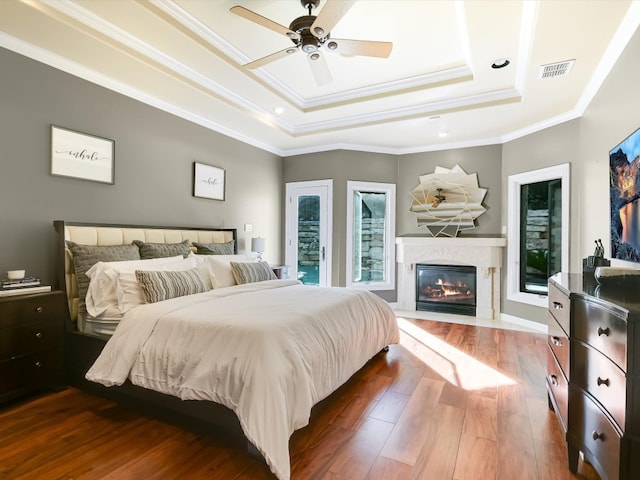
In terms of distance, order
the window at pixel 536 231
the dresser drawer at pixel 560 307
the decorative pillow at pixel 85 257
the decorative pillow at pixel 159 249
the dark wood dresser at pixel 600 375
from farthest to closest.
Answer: the window at pixel 536 231 < the decorative pillow at pixel 159 249 < the decorative pillow at pixel 85 257 < the dresser drawer at pixel 560 307 < the dark wood dresser at pixel 600 375

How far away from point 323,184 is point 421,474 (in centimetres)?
446

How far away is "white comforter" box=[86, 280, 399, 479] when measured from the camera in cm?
169

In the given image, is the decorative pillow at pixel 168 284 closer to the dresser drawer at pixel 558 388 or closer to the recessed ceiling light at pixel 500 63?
the dresser drawer at pixel 558 388

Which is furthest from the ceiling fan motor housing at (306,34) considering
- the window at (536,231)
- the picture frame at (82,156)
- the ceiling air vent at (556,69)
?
the window at (536,231)

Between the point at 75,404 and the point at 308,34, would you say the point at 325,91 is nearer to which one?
the point at 308,34

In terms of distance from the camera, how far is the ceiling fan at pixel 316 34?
2107 millimetres

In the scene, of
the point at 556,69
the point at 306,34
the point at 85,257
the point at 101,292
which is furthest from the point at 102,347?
the point at 556,69

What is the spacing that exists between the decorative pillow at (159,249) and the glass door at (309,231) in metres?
2.50

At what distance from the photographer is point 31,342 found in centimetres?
245

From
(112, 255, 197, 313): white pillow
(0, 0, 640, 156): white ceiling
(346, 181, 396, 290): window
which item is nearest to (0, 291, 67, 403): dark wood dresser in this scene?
(112, 255, 197, 313): white pillow

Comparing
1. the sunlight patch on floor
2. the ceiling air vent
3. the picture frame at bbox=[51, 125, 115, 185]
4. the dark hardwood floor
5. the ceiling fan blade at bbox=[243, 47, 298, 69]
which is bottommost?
the dark hardwood floor

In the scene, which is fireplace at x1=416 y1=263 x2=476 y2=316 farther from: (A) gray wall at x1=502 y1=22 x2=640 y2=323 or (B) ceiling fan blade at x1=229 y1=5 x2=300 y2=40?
(B) ceiling fan blade at x1=229 y1=5 x2=300 y2=40

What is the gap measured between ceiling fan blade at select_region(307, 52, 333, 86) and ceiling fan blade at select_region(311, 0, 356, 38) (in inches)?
10.1

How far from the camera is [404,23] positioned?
2.71 m
